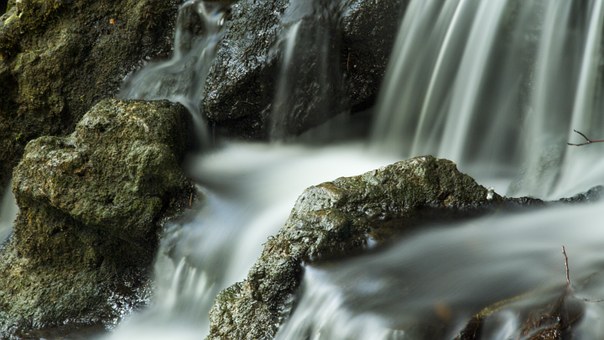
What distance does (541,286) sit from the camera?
3.17m

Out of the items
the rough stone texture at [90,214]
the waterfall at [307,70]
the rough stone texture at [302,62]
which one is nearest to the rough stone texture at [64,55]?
the rough stone texture at [302,62]

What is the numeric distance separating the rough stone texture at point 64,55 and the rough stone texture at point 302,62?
33.4 inches

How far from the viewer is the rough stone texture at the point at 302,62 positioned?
5578 mm

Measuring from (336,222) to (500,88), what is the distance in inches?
86.6

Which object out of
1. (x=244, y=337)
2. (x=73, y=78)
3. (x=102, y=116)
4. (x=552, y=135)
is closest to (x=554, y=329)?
(x=244, y=337)

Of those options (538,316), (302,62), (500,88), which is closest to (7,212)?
(302,62)

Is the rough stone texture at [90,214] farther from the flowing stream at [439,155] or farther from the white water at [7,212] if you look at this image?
the white water at [7,212]

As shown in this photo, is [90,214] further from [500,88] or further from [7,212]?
[500,88]

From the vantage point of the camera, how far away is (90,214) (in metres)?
4.62

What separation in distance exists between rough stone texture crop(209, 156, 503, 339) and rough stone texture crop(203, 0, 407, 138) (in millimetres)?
1802

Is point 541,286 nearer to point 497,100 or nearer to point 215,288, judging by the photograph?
point 215,288

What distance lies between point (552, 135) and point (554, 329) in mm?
2445

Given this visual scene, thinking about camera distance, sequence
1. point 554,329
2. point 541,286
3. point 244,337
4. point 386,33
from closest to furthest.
→ point 554,329 < point 541,286 < point 244,337 < point 386,33

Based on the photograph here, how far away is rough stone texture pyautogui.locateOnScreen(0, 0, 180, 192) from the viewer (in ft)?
20.1
